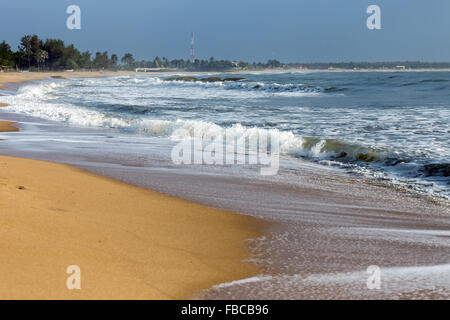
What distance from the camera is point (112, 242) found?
3854mm

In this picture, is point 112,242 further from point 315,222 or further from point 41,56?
point 41,56

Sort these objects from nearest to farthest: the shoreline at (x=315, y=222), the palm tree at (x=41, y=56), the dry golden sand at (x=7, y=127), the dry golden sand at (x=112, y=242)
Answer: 1. the dry golden sand at (x=112, y=242)
2. the shoreline at (x=315, y=222)
3. the dry golden sand at (x=7, y=127)
4. the palm tree at (x=41, y=56)

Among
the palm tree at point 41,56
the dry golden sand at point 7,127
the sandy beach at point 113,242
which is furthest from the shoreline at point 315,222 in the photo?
the palm tree at point 41,56

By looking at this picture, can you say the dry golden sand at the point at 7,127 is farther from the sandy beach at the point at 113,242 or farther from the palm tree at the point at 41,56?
the palm tree at the point at 41,56

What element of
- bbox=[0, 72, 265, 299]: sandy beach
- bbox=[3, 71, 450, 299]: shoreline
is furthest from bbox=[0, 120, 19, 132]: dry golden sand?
bbox=[0, 72, 265, 299]: sandy beach

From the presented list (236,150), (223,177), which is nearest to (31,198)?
(223,177)

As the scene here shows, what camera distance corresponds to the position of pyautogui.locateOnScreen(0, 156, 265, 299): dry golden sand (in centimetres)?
300

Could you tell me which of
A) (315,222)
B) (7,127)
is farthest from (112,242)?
(7,127)

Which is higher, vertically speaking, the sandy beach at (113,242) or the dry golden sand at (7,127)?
the dry golden sand at (7,127)

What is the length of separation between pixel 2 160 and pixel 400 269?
20.0 ft

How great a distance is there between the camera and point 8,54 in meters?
122

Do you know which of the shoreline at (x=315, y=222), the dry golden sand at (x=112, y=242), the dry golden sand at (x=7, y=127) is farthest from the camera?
the dry golden sand at (x=7, y=127)

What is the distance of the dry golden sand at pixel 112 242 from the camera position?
3.00 metres

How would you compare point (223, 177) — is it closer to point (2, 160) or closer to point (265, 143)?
point (2, 160)
